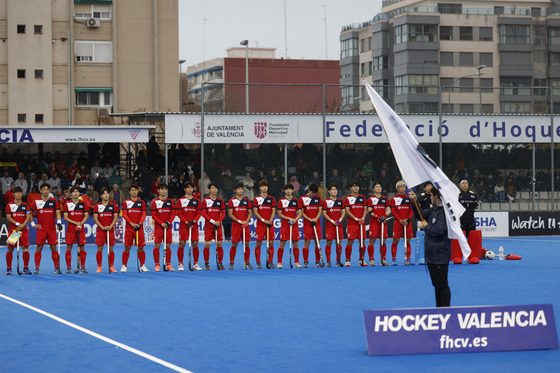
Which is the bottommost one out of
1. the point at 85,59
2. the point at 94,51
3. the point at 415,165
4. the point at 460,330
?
the point at 460,330

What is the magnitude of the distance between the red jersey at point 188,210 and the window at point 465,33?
6343 cm

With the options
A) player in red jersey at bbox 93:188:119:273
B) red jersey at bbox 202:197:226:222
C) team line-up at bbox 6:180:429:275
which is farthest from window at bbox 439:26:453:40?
player in red jersey at bbox 93:188:119:273

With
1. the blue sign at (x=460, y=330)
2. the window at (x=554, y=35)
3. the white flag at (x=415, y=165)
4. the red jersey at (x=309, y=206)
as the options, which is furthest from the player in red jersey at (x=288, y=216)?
the window at (x=554, y=35)

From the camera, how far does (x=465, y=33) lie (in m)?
80.8

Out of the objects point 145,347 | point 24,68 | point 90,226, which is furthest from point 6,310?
point 24,68

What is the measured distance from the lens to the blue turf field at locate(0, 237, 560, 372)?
32.1ft

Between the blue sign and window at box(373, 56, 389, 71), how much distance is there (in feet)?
244

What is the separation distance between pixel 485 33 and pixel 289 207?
63507 millimetres

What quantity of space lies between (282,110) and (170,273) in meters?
13.8

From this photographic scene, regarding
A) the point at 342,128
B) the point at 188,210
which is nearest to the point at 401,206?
the point at 188,210

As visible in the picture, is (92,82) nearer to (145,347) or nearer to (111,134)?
(111,134)

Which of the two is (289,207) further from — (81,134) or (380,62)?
(380,62)

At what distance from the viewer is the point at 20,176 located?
31375 mm

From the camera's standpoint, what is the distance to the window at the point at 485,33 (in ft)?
265
